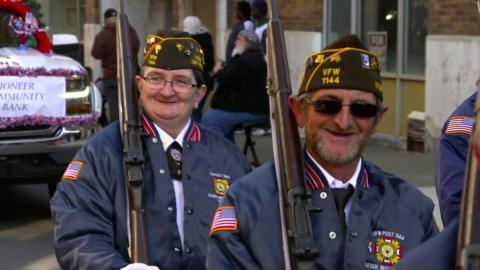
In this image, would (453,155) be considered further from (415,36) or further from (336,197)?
(415,36)

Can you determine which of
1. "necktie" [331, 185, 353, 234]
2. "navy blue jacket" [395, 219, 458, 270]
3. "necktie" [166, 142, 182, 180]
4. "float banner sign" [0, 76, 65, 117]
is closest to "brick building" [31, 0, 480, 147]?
"float banner sign" [0, 76, 65, 117]

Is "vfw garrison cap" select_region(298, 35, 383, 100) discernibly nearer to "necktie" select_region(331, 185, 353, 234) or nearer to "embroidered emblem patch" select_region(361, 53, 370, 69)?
"embroidered emblem patch" select_region(361, 53, 370, 69)

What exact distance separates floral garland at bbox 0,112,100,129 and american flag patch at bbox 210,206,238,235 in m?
6.41

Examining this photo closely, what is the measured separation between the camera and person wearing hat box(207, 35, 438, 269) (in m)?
2.69

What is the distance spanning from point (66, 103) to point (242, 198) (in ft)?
22.4

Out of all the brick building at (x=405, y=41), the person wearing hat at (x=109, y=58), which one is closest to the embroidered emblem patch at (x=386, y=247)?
the brick building at (x=405, y=41)

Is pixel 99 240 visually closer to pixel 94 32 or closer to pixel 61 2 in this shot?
pixel 94 32

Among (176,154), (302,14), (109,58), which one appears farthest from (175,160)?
(302,14)

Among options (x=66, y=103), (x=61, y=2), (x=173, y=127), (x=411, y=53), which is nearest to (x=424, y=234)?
(x=173, y=127)

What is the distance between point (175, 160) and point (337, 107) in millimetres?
1261

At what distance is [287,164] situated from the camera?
2730mm

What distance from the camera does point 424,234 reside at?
9.27 feet

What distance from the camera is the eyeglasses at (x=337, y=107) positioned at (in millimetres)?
2793

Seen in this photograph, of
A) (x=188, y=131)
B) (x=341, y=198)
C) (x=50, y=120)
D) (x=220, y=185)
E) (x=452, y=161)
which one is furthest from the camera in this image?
(x=50, y=120)
